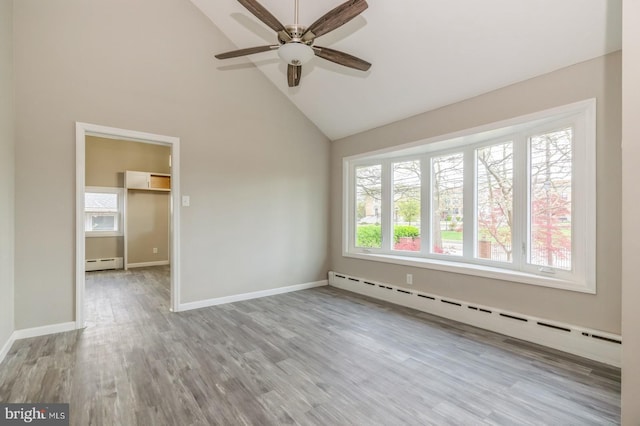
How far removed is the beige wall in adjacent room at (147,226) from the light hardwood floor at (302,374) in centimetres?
370

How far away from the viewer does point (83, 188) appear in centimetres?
316

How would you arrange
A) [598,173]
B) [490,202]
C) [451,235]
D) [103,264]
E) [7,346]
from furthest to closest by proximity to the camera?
[103,264] → [451,235] → [490,202] → [7,346] → [598,173]

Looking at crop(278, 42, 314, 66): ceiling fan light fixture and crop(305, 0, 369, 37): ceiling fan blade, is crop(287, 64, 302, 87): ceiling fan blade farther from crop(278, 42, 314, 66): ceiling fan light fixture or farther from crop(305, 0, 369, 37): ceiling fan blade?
crop(305, 0, 369, 37): ceiling fan blade

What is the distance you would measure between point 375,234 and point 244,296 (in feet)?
7.25

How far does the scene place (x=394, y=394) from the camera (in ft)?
6.53

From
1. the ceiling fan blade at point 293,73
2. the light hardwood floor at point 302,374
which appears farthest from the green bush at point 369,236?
the ceiling fan blade at point 293,73

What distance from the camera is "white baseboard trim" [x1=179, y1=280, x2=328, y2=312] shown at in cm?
375

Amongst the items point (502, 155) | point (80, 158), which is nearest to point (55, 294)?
point (80, 158)

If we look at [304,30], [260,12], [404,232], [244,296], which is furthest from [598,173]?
[244,296]

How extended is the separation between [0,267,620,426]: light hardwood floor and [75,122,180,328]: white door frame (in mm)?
363

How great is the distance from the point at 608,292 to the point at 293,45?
322 centimetres

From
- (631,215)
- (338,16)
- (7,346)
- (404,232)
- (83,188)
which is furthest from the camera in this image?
(404,232)

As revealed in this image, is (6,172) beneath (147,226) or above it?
above

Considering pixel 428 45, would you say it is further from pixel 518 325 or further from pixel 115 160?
pixel 115 160
